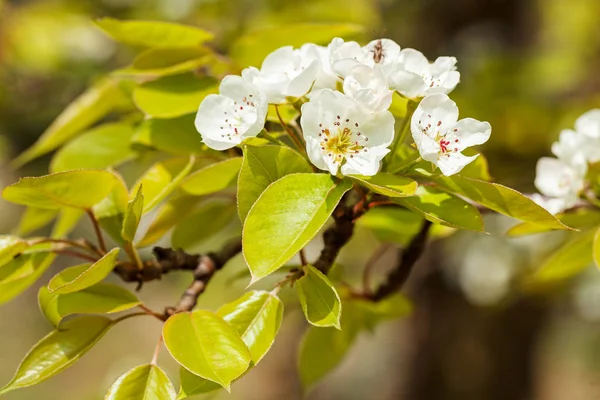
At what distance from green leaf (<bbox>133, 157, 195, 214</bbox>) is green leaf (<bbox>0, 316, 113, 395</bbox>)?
0.48ft

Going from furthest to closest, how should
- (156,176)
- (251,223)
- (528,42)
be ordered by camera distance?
(528,42)
(156,176)
(251,223)

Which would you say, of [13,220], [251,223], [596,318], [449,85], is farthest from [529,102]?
[13,220]

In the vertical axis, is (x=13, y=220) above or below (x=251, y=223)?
below

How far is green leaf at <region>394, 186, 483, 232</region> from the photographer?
2.13ft

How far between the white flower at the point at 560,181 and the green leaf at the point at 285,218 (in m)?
0.35

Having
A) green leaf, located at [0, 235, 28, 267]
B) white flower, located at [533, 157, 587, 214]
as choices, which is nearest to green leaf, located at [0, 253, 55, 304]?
green leaf, located at [0, 235, 28, 267]

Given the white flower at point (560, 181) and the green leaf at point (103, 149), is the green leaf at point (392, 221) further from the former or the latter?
the green leaf at point (103, 149)

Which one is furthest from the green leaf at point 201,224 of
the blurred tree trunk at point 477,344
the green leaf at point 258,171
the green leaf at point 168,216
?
the blurred tree trunk at point 477,344

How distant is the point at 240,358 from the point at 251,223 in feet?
0.41

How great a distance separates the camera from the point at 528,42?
2477mm

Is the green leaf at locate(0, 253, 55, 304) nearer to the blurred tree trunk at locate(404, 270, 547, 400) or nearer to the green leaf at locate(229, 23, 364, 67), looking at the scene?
the green leaf at locate(229, 23, 364, 67)

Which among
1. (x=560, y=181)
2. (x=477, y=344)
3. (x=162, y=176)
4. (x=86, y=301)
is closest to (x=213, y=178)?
(x=162, y=176)

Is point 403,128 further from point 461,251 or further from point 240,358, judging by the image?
point 461,251

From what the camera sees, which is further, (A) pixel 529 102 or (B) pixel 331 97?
(A) pixel 529 102
